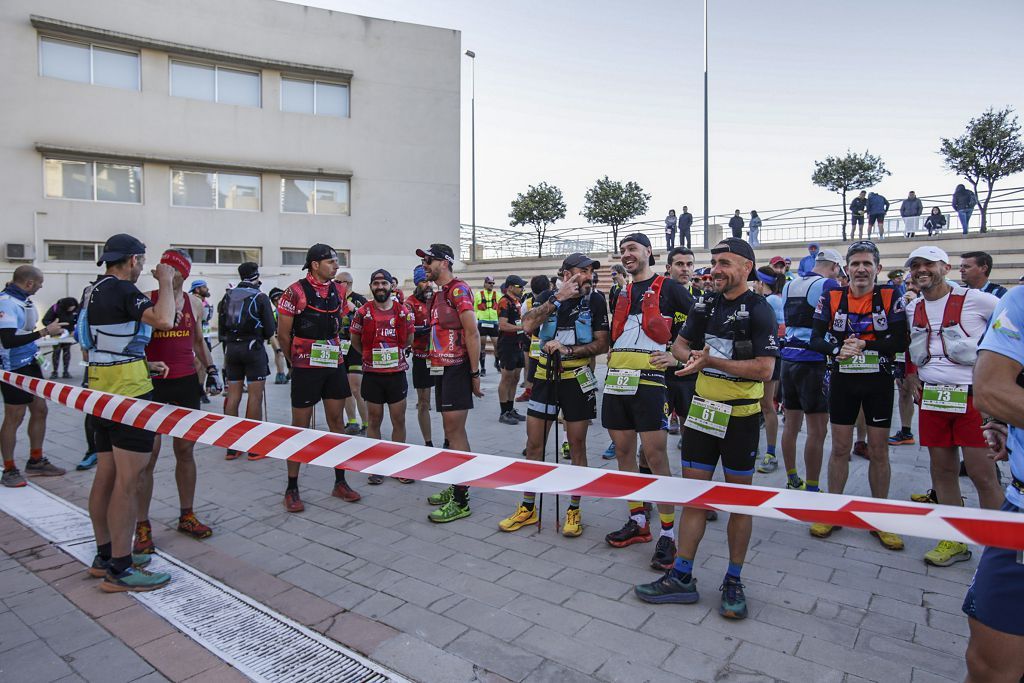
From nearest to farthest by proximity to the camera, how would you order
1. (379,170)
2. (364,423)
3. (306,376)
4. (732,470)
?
(732,470) < (306,376) < (364,423) < (379,170)

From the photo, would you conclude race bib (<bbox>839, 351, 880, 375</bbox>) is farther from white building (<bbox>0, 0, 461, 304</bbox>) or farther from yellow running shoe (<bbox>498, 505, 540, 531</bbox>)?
white building (<bbox>0, 0, 461, 304</bbox>)

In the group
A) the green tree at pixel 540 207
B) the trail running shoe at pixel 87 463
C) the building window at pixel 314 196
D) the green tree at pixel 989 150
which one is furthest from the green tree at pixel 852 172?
the trail running shoe at pixel 87 463

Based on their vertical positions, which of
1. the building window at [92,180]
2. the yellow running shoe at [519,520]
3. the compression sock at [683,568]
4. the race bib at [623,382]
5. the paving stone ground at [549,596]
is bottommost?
the paving stone ground at [549,596]

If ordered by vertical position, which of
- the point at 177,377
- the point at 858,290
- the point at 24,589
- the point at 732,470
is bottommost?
the point at 24,589

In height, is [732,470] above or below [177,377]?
below

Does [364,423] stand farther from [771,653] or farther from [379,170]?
[379,170]

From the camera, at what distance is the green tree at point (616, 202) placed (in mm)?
28656

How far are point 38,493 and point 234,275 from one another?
61.3ft

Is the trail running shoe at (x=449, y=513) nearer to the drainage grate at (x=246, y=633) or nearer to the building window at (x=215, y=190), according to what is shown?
the drainage grate at (x=246, y=633)

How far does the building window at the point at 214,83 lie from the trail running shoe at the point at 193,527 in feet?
75.1

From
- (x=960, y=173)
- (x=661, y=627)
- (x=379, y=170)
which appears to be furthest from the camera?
(x=379, y=170)

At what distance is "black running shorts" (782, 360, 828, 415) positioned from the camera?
527cm

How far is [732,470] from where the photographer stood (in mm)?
3668

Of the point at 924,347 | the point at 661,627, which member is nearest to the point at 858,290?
the point at 924,347
